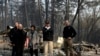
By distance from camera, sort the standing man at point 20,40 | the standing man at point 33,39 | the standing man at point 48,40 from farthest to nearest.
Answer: the standing man at point 33,39
the standing man at point 48,40
the standing man at point 20,40

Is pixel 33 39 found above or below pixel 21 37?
below

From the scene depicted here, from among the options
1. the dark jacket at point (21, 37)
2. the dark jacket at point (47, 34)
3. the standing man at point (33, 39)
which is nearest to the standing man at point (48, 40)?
the dark jacket at point (47, 34)

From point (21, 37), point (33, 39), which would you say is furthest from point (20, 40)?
point (33, 39)

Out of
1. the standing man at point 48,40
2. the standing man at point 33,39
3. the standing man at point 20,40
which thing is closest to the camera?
the standing man at point 20,40

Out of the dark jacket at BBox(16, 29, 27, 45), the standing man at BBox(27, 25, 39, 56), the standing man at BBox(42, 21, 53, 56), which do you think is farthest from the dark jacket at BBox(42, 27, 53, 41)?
the dark jacket at BBox(16, 29, 27, 45)

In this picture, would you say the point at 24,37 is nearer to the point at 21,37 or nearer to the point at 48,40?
the point at 21,37

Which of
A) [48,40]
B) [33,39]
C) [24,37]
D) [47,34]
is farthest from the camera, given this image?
[33,39]

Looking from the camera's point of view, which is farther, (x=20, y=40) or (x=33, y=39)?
(x=33, y=39)

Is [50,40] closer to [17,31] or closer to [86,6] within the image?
[17,31]

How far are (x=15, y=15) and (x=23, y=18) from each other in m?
3.79

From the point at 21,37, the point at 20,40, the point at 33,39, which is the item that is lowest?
the point at 33,39

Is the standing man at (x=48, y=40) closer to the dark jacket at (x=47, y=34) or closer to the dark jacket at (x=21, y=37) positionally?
the dark jacket at (x=47, y=34)

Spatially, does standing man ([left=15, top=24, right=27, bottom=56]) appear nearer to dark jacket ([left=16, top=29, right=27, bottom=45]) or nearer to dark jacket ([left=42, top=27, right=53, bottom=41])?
dark jacket ([left=16, top=29, right=27, bottom=45])

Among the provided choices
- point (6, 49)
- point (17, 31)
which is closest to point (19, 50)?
point (17, 31)
